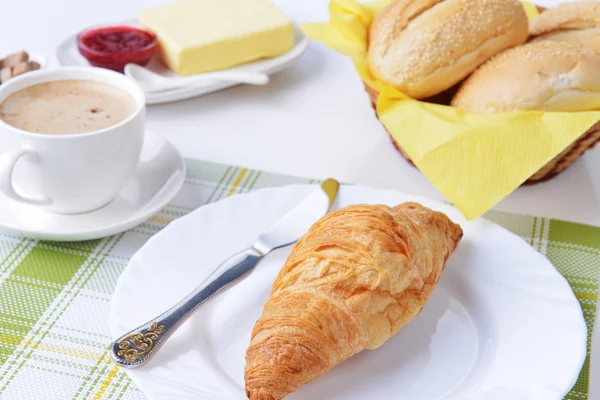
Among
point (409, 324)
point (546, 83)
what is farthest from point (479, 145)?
point (409, 324)

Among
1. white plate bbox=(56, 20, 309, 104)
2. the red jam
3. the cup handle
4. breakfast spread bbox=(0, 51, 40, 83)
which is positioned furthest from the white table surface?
the cup handle

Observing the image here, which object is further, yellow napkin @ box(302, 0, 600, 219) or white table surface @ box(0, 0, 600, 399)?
white table surface @ box(0, 0, 600, 399)

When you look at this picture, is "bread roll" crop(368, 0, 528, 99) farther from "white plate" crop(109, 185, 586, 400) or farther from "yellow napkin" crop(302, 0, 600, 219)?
"white plate" crop(109, 185, 586, 400)

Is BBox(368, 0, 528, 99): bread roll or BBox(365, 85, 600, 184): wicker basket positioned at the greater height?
BBox(368, 0, 528, 99): bread roll

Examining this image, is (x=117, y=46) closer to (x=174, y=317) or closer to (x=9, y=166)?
(x=9, y=166)

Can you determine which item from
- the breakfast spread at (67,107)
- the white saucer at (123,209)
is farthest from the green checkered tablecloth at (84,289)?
the breakfast spread at (67,107)

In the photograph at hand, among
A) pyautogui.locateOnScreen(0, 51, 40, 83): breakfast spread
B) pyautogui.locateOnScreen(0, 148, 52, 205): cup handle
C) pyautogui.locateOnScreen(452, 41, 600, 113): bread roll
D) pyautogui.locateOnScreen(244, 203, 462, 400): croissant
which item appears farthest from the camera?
pyautogui.locateOnScreen(0, 51, 40, 83): breakfast spread

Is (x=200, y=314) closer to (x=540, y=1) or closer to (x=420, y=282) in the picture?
(x=420, y=282)
